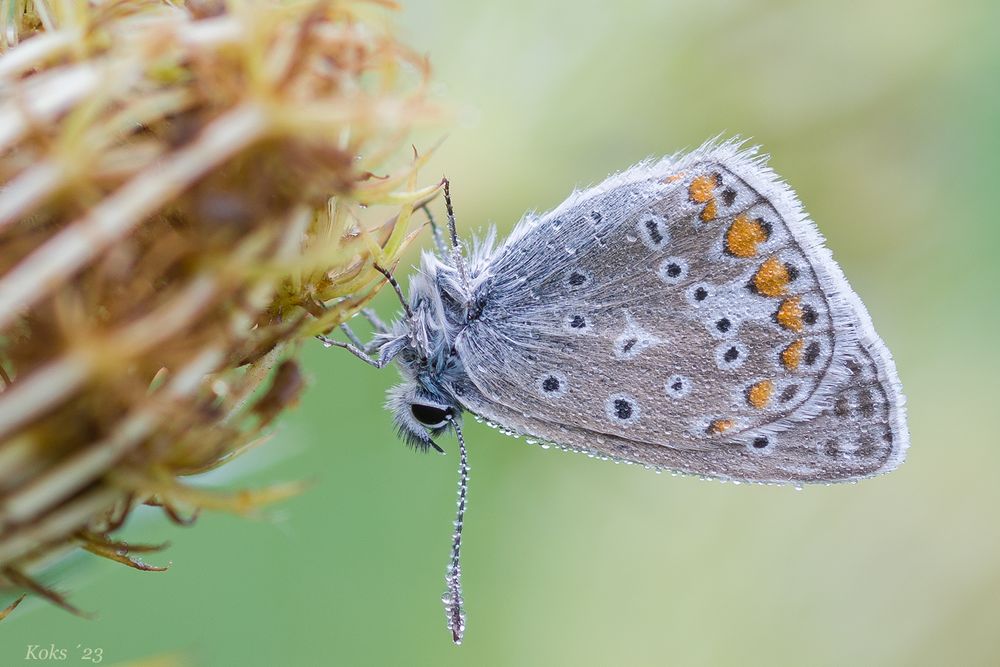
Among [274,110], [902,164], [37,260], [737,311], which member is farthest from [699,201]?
[902,164]

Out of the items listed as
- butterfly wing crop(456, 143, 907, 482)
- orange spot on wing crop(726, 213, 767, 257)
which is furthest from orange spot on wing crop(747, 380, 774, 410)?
orange spot on wing crop(726, 213, 767, 257)

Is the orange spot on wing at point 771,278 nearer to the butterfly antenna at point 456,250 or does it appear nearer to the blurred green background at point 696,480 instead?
the butterfly antenna at point 456,250

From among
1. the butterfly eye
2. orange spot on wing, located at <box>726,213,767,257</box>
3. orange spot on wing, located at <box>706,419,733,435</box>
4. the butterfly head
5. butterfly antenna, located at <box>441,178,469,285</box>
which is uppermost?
orange spot on wing, located at <box>726,213,767,257</box>

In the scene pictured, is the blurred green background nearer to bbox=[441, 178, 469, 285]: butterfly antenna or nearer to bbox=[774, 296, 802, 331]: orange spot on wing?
bbox=[441, 178, 469, 285]: butterfly antenna

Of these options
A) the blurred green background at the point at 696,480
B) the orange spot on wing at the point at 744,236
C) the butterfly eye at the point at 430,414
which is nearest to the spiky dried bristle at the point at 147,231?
the butterfly eye at the point at 430,414

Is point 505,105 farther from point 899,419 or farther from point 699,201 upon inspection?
point 899,419
